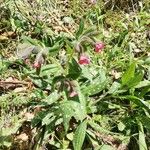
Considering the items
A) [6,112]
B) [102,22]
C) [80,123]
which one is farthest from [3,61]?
[102,22]

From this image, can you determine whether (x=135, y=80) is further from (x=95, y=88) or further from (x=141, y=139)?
(x=141, y=139)

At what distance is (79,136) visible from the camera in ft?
8.45

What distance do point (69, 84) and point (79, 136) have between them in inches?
14.3

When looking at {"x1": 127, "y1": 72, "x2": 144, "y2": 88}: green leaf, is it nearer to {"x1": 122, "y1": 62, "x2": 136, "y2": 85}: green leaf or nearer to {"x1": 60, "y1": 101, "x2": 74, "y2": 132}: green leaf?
{"x1": 122, "y1": 62, "x2": 136, "y2": 85}: green leaf

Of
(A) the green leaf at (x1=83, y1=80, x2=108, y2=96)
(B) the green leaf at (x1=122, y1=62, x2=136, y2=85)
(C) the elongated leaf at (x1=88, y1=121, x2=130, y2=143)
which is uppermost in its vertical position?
(B) the green leaf at (x1=122, y1=62, x2=136, y2=85)

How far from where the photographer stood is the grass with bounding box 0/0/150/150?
2521mm

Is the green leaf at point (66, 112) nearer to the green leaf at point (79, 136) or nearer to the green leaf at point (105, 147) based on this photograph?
the green leaf at point (79, 136)

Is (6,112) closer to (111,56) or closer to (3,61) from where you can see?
(3,61)

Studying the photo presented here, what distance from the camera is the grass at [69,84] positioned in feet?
8.27

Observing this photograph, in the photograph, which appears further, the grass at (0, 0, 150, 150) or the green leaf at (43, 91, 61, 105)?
the green leaf at (43, 91, 61, 105)

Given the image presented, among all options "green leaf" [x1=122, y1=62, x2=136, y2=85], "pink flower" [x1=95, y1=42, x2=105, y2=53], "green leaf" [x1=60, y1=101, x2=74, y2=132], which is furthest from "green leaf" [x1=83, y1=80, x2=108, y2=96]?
"pink flower" [x1=95, y1=42, x2=105, y2=53]

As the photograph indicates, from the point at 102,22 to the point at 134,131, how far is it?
1071mm

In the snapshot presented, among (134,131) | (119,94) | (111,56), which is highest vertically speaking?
(111,56)

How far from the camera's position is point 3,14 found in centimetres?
333
